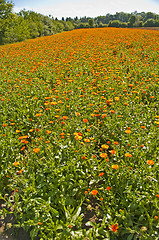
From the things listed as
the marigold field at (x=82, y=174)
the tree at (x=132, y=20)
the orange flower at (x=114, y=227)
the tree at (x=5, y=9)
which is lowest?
the orange flower at (x=114, y=227)

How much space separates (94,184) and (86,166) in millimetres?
279

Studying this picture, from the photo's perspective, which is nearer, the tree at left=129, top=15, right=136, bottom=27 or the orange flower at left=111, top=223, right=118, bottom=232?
the orange flower at left=111, top=223, right=118, bottom=232

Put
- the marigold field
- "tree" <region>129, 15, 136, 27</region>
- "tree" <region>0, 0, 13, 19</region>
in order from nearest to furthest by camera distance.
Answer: the marigold field
"tree" <region>0, 0, 13, 19</region>
"tree" <region>129, 15, 136, 27</region>

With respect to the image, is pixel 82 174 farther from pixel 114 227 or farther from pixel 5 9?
pixel 5 9

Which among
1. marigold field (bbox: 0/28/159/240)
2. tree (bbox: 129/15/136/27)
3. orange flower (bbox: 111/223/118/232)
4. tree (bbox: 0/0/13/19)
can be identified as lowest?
orange flower (bbox: 111/223/118/232)

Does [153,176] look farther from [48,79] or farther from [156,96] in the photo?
[48,79]

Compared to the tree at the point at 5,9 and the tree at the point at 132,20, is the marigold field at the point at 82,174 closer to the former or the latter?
the tree at the point at 5,9

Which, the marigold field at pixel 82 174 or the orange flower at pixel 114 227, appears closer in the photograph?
the orange flower at pixel 114 227

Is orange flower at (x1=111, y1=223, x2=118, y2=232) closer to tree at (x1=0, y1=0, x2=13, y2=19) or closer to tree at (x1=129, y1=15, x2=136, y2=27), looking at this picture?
tree at (x1=0, y1=0, x2=13, y2=19)

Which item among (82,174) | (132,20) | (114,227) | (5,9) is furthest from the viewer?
(132,20)

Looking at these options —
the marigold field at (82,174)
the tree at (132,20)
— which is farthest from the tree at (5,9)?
the tree at (132,20)

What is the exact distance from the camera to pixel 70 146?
2600mm

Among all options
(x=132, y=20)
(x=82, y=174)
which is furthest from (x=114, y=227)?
(x=132, y=20)

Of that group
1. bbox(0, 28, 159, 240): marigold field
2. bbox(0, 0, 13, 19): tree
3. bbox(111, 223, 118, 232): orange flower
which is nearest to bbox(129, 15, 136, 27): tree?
bbox(0, 0, 13, 19): tree
